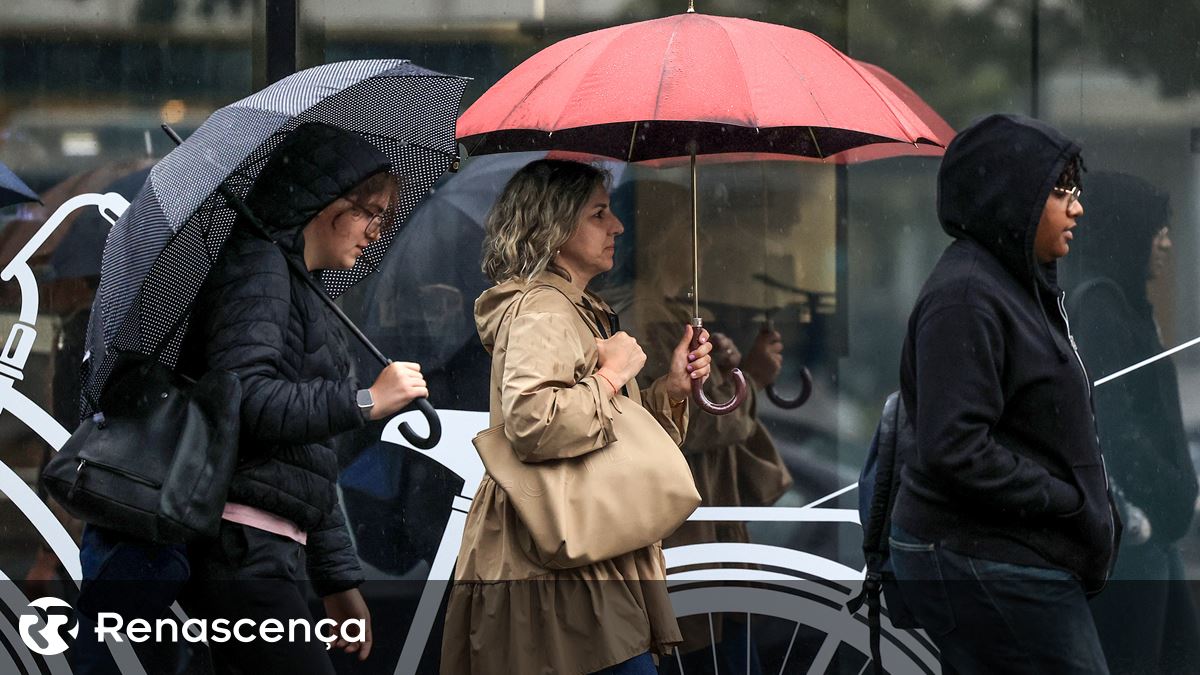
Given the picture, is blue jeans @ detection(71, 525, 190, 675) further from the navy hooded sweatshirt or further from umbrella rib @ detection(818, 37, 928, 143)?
umbrella rib @ detection(818, 37, 928, 143)

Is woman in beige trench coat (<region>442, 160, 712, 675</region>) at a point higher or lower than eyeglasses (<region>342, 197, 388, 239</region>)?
lower

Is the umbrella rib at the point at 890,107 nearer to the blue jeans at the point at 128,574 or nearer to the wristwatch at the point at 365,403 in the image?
the wristwatch at the point at 365,403

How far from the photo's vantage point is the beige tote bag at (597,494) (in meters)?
3.39

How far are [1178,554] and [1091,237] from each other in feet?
3.90

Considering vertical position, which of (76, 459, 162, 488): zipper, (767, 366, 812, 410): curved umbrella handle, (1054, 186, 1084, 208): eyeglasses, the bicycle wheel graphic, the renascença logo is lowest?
the renascença logo

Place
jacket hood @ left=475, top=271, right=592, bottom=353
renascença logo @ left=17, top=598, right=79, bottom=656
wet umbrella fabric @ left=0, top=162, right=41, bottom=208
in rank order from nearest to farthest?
jacket hood @ left=475, top=271, right=592, bottom=353 < wet umbrella fabric @ left=0, top=162, right=41, bottom=208 < renascença logo @ left=17, top=598, right=79, bottom=656

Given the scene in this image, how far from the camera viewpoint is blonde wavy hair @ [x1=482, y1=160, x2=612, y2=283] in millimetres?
3650

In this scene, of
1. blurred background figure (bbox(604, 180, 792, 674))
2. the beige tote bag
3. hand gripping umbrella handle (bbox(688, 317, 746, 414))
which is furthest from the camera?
blurred background figure (bbox(604, 180, 792, 674))

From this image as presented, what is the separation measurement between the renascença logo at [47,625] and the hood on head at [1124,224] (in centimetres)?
395

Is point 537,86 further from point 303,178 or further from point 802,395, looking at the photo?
point 802,395

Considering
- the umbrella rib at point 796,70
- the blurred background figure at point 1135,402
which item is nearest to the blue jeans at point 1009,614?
the umbrella rib at point 796,70

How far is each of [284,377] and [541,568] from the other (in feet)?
2.47

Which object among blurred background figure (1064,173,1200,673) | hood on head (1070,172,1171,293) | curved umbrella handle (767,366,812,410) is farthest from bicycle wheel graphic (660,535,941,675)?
hood on head (1070,172,1171,293)

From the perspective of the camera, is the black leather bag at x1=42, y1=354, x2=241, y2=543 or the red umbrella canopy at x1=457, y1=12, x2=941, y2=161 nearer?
the black leather bag at x1=42, y1=354, x2=241, y2=543
